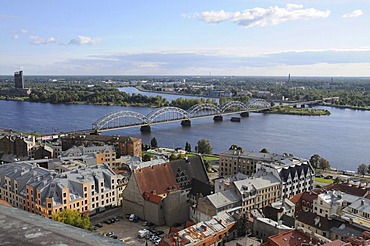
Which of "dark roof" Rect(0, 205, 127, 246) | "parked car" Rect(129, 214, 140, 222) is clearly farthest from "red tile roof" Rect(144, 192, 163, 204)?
"dark roof" Rect(0, 205, 127, 246)

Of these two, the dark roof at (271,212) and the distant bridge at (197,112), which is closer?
the dark roof at (271,212)

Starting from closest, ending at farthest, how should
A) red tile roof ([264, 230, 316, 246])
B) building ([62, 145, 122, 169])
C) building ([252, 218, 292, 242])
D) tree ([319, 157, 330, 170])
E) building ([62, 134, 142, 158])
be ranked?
→ red tile roof ([264, 230, 316, 246]) → building ([252, 218, 292, 242]) → building ([62, 145, 122, 169]) → tree ([319, 157, 330, 170]) → building ([62, 134, 142, 158])

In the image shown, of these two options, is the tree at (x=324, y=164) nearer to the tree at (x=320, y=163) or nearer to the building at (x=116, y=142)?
the tree at (x=320, y=163)

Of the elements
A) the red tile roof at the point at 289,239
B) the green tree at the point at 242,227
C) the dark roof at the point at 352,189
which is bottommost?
the green tree at the point at 242,227

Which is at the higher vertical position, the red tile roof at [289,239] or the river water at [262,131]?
the red tile roof at [289,239]

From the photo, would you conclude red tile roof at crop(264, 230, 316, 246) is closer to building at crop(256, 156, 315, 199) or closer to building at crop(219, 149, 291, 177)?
building at crop(256, 156, 315, 199)

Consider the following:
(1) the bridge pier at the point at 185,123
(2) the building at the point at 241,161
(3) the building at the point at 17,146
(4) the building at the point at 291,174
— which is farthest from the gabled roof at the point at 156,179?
(1) the bridge pier at the point at 185,123

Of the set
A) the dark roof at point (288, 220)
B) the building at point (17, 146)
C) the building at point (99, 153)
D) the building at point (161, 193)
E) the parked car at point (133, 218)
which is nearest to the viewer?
the dark roof at point (288, 220)
